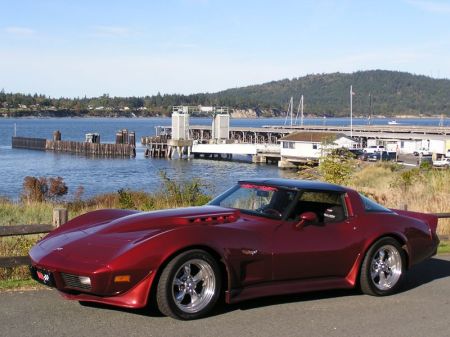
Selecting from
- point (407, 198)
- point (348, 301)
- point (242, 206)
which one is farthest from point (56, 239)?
point (407, 198)

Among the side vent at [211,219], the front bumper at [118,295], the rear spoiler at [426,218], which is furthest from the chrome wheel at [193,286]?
the rear spoiler at [426,218]

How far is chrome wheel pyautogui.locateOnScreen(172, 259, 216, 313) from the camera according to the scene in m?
6.78

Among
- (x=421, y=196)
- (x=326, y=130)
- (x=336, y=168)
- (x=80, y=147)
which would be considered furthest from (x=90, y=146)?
(x=421, y=196)

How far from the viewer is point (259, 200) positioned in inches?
318

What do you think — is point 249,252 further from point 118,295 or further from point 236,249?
point 118,295

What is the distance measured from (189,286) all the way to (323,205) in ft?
7.42

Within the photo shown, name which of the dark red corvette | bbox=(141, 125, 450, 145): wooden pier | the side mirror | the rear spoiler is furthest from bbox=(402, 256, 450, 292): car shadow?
bbox=(141, 125, 450, 145): wooden pier

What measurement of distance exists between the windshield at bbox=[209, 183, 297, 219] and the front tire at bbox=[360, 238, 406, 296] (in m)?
1.21

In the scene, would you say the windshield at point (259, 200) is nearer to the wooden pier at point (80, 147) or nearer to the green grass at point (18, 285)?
the green grass at point (18, 285)

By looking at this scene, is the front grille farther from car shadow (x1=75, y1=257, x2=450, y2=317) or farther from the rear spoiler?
the rear spoiler

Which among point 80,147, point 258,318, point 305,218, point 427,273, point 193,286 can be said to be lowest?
point 80,147

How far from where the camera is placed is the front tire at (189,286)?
21.8ft

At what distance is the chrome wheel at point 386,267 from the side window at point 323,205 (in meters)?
0.67

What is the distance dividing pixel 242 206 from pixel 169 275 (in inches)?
69.4
